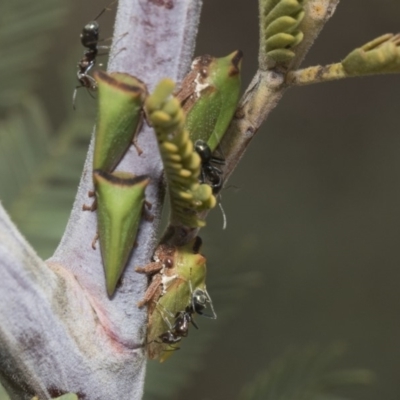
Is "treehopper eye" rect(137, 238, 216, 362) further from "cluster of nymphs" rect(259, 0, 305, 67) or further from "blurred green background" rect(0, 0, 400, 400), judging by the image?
"blurred green background" rect(0, 0, 400, 400)

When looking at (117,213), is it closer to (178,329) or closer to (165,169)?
(165,169)

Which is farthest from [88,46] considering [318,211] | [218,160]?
[318,211]

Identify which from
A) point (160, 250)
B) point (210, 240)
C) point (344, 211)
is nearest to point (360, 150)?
point (344, 211)

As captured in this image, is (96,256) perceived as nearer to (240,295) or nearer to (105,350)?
(105,350)

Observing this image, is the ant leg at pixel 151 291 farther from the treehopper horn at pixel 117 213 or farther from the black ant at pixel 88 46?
the black ant at pixel 88 46

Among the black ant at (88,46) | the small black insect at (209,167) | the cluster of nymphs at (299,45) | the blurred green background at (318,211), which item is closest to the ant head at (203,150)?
the small black insect at (209,167)

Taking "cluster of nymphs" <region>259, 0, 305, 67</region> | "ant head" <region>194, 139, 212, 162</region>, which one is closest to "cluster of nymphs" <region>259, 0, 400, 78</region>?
"cluster of nymphs" <region>259, 0, 305, 67</region>
